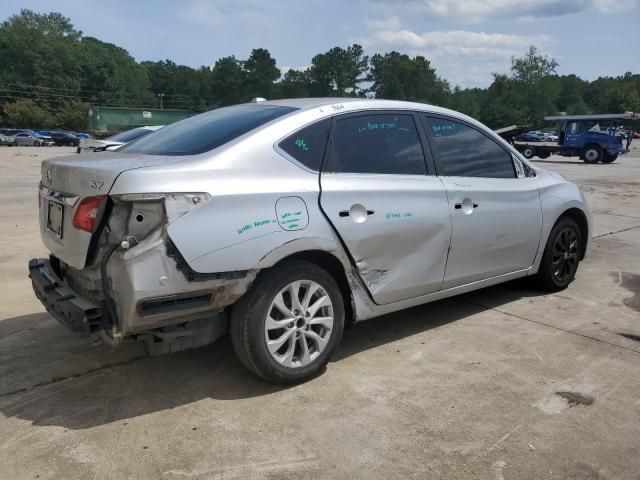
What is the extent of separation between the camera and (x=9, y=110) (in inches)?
3061

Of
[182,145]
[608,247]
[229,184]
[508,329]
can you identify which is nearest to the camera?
[229,184]

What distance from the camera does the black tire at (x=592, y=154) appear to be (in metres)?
27.4

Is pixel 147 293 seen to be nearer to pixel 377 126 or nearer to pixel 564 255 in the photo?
pixel 377 126

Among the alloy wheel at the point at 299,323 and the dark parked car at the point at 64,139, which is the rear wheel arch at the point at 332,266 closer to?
the alloy wheel at the point at 299,323

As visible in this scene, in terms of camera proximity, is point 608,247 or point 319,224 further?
point 608,247

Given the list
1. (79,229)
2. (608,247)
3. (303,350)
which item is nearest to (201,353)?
(303,350)

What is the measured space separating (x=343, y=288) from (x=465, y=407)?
1.00 metres

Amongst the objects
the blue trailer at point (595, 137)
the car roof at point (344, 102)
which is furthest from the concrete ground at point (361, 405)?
the blue trailer at point (595, 137)

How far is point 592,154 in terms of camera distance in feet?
90.5

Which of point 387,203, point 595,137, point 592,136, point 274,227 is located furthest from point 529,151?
point 274,227

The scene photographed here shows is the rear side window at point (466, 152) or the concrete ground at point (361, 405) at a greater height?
the rear side window at point (466, 152)

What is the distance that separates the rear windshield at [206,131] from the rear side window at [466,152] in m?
1.19

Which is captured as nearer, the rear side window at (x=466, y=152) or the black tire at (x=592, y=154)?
the rear side window at (x=466, y=152)

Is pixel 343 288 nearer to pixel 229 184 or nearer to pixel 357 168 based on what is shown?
pixel 357 168
